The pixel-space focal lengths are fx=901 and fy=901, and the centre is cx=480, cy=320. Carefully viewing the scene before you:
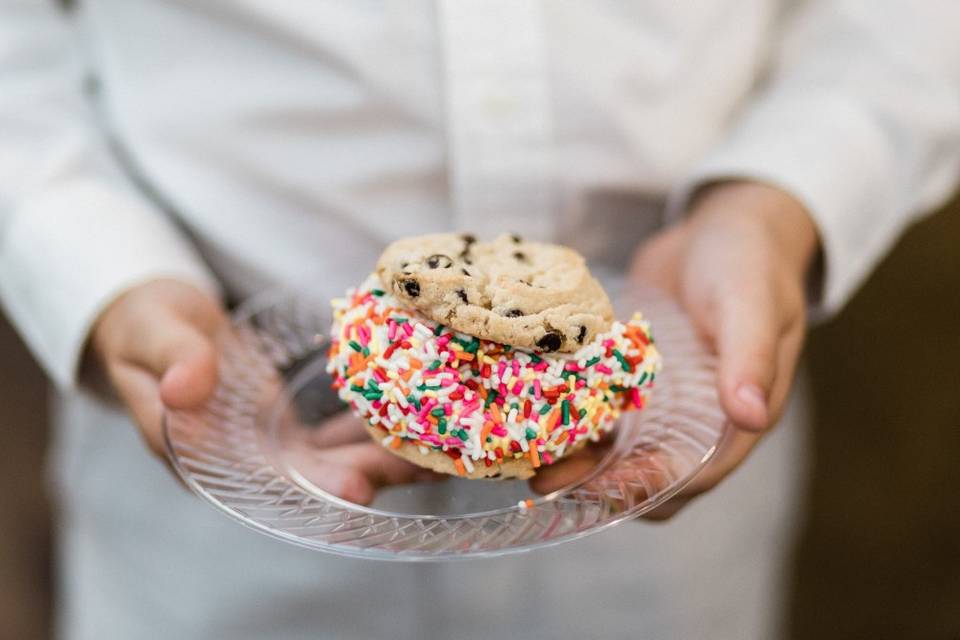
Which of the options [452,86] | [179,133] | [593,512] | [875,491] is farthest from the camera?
[875,491]

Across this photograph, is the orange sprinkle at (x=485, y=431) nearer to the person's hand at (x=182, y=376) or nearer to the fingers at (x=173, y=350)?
the person's hand at (x=182, y=376)

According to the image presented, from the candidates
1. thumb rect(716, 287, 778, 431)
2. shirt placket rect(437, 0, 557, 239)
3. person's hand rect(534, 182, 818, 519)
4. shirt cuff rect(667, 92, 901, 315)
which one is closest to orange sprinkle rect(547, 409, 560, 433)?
person's hand rect(534, 182, 818, 519)

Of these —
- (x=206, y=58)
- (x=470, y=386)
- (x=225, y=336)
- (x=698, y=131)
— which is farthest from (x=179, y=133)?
(x=698, y=131)

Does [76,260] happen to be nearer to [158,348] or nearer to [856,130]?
[158,348]

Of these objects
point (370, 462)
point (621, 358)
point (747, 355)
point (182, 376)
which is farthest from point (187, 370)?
point (747, 355)

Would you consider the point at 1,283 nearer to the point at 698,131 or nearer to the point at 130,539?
the point at 130,539
